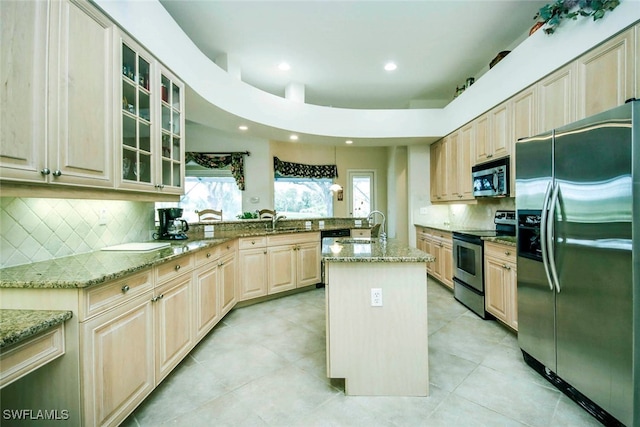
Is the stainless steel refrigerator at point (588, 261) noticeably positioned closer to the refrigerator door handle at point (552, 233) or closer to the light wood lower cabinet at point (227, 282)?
the refrigerator door handle at point (552, 233)

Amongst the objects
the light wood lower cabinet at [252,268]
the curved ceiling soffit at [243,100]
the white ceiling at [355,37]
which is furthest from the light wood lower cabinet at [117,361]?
the white ceiling at [355,37]

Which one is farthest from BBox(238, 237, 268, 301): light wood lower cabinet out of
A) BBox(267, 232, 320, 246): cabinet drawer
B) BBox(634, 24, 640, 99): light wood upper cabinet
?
BBox(634, 24, 640, 99): light wood upper cabinet

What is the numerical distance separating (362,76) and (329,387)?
4.01m

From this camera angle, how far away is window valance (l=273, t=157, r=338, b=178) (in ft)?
18.5

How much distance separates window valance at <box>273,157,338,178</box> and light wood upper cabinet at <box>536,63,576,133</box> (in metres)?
4.09

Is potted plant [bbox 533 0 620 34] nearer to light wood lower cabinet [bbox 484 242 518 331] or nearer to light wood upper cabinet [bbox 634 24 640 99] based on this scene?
light wood upper cabinet [bbox 634 24 640 99]

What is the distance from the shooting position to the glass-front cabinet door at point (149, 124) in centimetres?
182

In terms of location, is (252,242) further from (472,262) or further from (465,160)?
(465,160)

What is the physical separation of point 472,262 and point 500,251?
0.48 metres

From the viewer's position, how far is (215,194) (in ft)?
18.5

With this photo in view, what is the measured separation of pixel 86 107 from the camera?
1.50 meters

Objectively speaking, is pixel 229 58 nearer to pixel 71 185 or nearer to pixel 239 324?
pixel 71 185

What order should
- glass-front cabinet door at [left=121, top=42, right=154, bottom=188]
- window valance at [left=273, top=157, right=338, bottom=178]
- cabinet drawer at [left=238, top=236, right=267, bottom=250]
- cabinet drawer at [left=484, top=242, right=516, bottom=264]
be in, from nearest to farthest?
1. glass-front cabinet door at [left=121, top=42, right=154, bottom=188]
2. cabinet drawer at [left=484, top=242, right=516, bottom=264]
3. cabinet drawer at [left=238, top=236, right=267, bottom=250]
4. window valance at [left=273, top=157, right=338, bottom=178]

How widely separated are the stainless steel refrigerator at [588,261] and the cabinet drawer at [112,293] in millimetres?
2547
